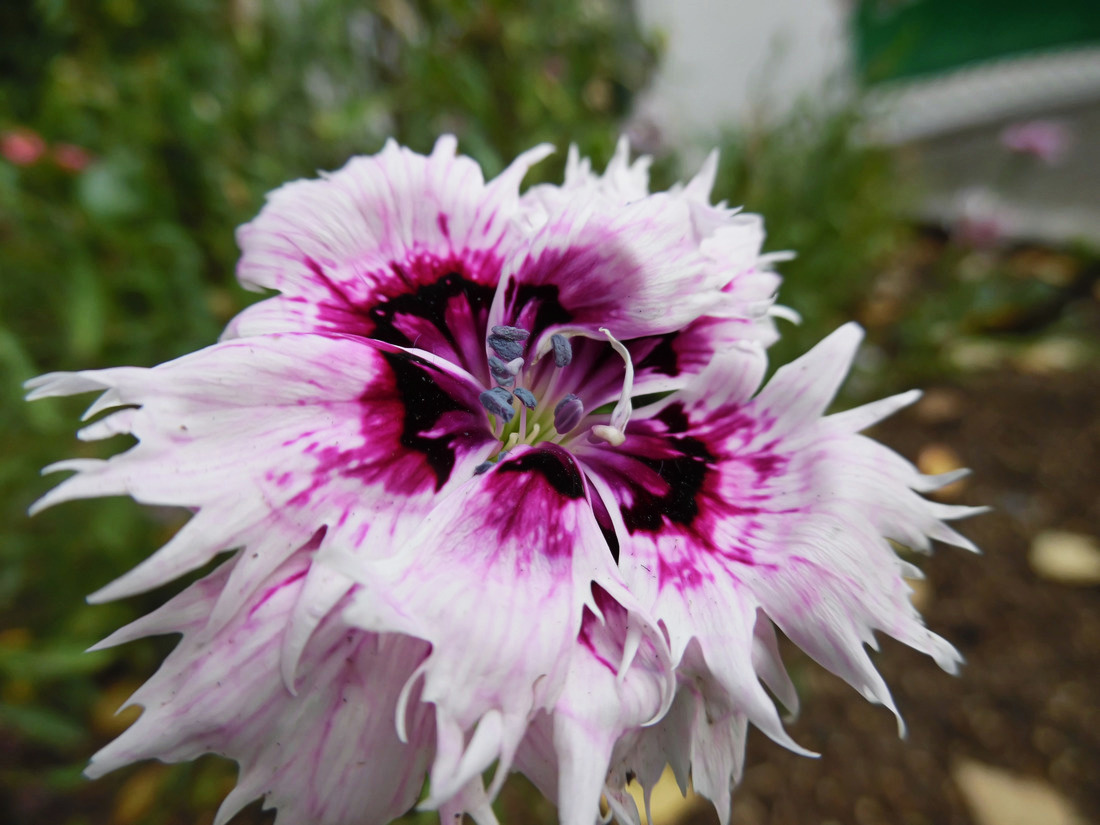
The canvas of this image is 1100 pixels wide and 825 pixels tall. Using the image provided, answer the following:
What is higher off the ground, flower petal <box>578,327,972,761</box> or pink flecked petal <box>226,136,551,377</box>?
pink flecked petal <box>226,136,551,377</box>

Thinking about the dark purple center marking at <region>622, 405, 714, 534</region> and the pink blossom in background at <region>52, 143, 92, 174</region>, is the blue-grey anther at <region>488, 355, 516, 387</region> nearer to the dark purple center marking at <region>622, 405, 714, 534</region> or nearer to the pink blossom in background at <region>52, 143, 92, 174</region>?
the dark purple center marking at <region>622, 405, 714, 534</region>

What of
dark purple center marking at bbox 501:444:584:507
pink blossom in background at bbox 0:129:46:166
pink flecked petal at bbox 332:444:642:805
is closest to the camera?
pink flecked petal at bbox 332:444:642:805

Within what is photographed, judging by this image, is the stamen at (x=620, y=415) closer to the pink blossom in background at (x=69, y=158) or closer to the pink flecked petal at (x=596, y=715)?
the pink flecked petal at (x=596, y=715)

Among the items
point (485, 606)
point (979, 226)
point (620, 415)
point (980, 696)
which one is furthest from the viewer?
point (979, 226)

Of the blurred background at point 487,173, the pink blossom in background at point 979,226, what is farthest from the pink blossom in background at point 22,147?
the pink blossom in background at point 979,226

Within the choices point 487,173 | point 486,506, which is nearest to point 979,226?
point 487,173

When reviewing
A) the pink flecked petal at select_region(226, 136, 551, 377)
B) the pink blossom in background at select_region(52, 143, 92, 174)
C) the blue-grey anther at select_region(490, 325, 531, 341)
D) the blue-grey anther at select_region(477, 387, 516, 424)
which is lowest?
the blue-grey anther at select_region(477, 387, 516, 424)

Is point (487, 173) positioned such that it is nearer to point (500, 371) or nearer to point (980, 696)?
point (500, 371)

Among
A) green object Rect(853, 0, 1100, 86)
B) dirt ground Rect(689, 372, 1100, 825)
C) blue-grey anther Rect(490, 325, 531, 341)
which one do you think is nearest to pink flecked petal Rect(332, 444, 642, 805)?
blue-grey anther Rect(490, 325, 531, 341)
